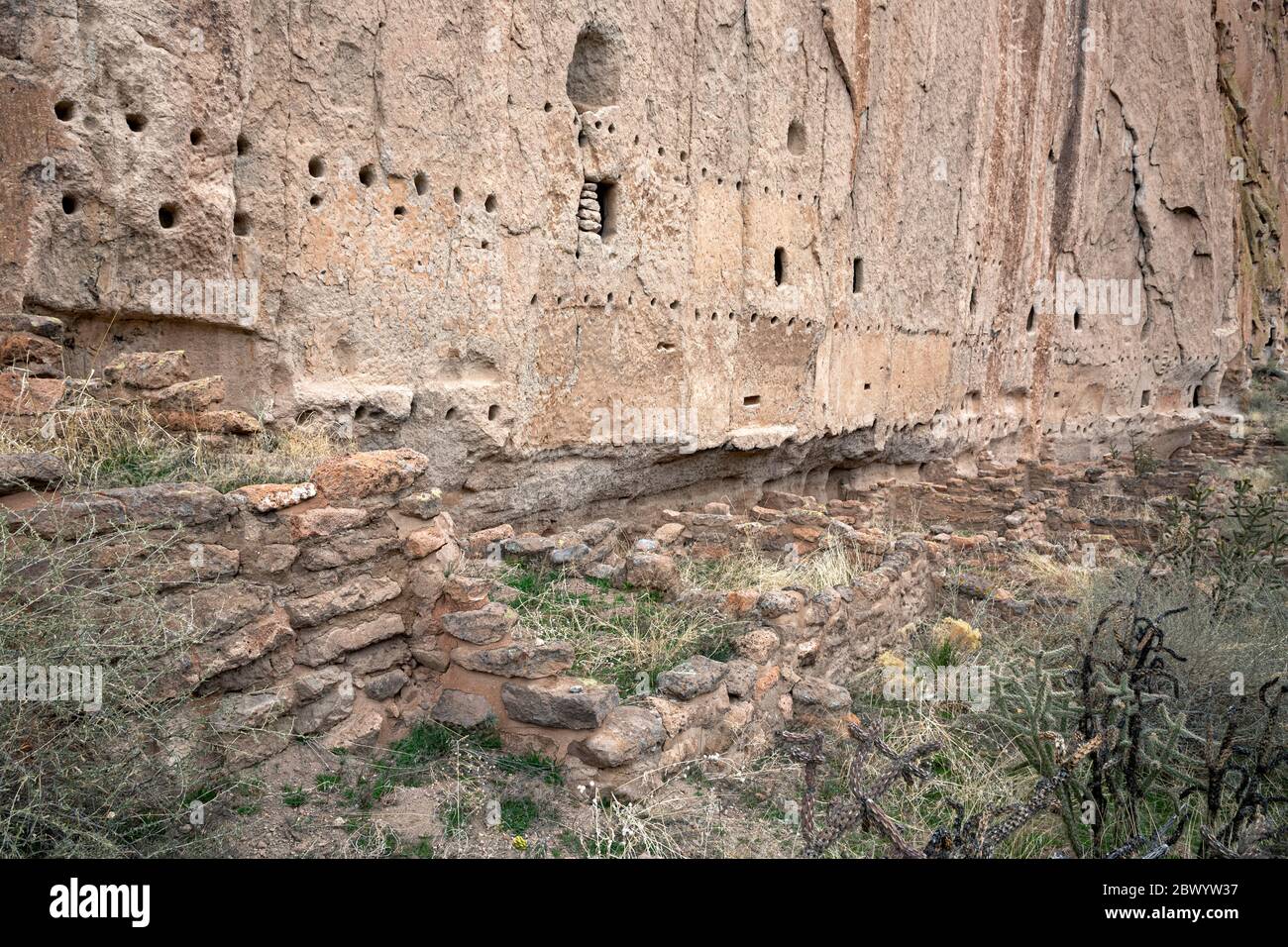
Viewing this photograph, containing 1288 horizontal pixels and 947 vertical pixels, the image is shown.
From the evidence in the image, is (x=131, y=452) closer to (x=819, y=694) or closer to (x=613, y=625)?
(x=613, y=625)

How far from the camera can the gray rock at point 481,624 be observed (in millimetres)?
4027

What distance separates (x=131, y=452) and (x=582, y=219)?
441 cm

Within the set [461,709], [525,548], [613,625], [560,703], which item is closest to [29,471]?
[461,709]

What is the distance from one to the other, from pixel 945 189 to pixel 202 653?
12.0m

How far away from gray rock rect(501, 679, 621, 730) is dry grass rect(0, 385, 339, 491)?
1375 mm

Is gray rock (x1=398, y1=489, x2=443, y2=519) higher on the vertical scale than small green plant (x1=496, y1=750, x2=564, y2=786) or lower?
higher

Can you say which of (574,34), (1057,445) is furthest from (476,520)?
(1057,445)

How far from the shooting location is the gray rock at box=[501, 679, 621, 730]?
3.68 meters

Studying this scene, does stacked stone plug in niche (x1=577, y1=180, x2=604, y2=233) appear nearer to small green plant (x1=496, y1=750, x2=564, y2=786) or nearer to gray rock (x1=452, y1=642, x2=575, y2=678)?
gray rock (x1=452, y1=642, x2=575, y2=678)

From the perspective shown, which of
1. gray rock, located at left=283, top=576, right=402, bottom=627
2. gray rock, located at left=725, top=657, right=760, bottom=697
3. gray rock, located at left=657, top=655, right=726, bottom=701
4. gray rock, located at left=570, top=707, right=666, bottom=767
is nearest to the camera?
A: gray rock, located at left=570, top=707, right=666, bottom=767

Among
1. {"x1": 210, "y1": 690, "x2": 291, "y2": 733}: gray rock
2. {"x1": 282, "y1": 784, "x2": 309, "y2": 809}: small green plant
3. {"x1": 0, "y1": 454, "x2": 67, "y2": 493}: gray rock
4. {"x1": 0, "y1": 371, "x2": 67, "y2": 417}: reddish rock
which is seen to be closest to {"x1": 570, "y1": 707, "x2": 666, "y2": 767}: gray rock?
{"x1": 282, "y1": 784, "x2": 309, "y2": 809}: small green plant

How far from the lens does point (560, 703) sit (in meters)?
3.73
